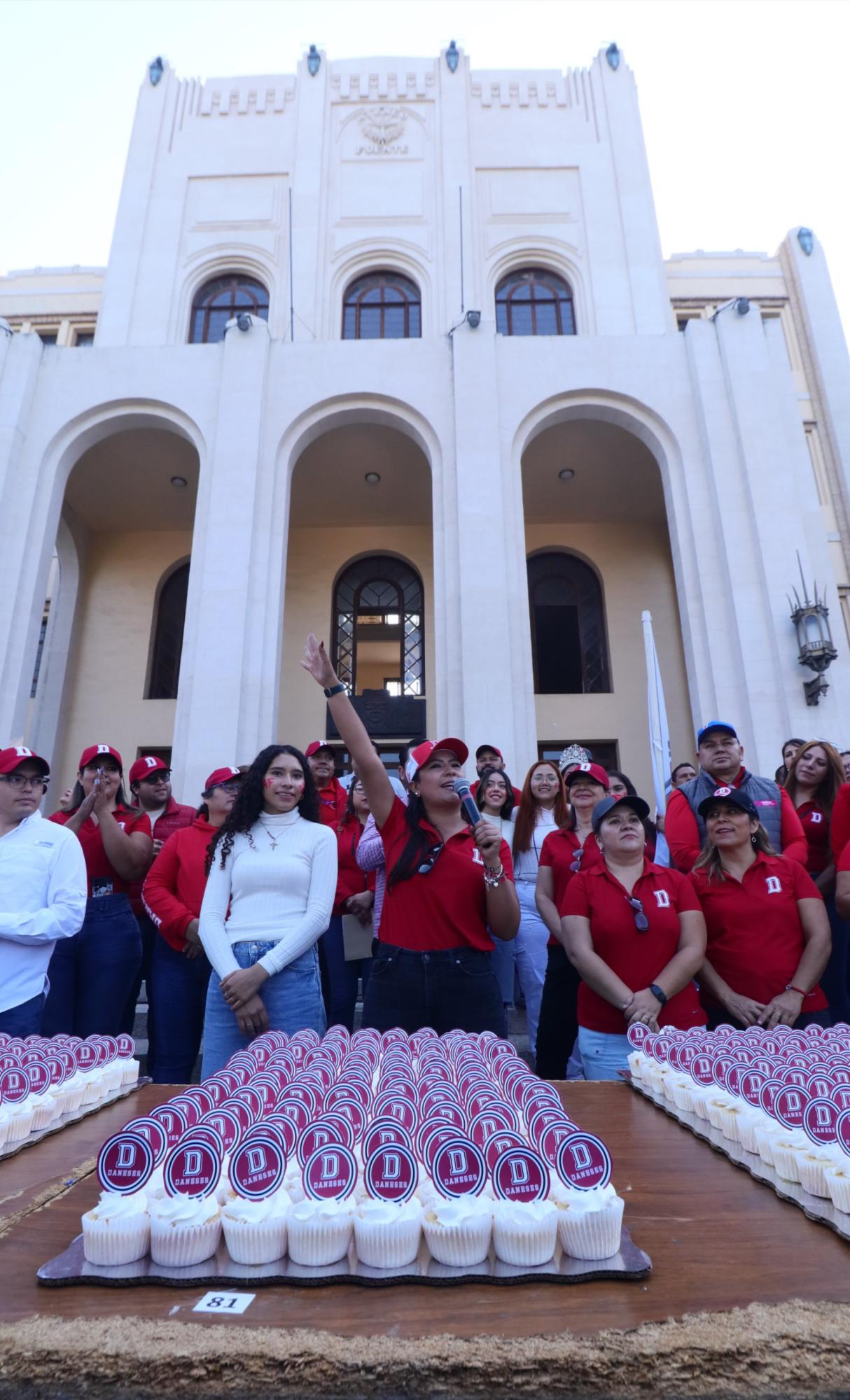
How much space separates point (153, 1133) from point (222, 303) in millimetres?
15819

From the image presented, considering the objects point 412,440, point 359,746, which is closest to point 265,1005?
point 359,746

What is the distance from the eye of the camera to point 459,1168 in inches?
53.0

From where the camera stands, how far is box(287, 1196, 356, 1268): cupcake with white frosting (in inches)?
47.4

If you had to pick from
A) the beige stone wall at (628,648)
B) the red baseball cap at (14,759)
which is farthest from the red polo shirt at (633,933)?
the beige stone wall at (628,648)

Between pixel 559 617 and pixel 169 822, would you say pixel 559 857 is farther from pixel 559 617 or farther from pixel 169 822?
pixel 559 617

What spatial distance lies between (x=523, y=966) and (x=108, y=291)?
46.5ft

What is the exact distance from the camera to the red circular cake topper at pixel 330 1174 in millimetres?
1300

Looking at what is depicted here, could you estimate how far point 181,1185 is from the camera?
1.32m

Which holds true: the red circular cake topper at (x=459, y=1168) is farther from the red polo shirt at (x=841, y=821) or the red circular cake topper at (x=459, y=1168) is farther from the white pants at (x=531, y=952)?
the white pants at (x=531, y=952)

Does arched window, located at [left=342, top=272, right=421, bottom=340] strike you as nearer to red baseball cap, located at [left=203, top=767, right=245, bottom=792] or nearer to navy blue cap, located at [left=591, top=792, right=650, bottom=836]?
red baseball cap, located at [left=203, top=767, right=245, bottom=792]

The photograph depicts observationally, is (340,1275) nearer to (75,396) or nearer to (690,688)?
(690,688)

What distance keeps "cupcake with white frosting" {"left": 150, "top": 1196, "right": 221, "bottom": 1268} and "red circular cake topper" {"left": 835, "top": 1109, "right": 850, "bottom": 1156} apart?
1188 mm

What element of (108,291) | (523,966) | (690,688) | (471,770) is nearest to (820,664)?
(690,688)

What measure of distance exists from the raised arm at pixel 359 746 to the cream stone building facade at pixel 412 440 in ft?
20.9
